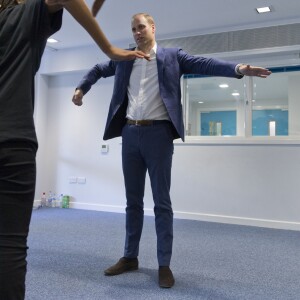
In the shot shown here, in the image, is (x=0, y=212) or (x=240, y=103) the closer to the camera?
(x=0, y=212)

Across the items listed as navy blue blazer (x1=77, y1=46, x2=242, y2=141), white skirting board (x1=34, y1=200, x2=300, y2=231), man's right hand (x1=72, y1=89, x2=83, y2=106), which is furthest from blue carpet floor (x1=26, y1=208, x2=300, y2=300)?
man's right hand (x1=72, y1=89, x2=83, y2=106)

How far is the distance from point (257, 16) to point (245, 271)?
269 centimetres

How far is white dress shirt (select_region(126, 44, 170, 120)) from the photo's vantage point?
1792 millimetres

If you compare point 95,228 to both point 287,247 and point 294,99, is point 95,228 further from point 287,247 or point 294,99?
point 294,99

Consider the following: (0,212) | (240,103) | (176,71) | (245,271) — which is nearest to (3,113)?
(0,212)

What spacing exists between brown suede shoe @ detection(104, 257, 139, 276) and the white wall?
6.82 ft

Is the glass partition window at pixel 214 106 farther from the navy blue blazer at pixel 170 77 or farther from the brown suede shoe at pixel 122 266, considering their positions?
the brown suede shoe at pixel 122 266

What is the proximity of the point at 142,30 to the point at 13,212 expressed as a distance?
1313 millimetres

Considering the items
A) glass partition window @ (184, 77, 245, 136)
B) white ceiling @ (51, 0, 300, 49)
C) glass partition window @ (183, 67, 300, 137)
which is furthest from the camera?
glass partition window @ (184, 77, 245, 136)

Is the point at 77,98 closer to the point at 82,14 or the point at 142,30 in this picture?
the point at 142,30

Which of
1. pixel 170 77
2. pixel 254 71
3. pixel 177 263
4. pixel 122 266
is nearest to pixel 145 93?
pixel 170 77

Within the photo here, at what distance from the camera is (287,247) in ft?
8.63

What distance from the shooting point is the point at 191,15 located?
362cm

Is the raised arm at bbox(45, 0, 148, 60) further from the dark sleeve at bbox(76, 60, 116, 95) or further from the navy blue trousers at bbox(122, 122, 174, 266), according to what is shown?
the dark sleeve at bbox(76, 60, 116, 95)
